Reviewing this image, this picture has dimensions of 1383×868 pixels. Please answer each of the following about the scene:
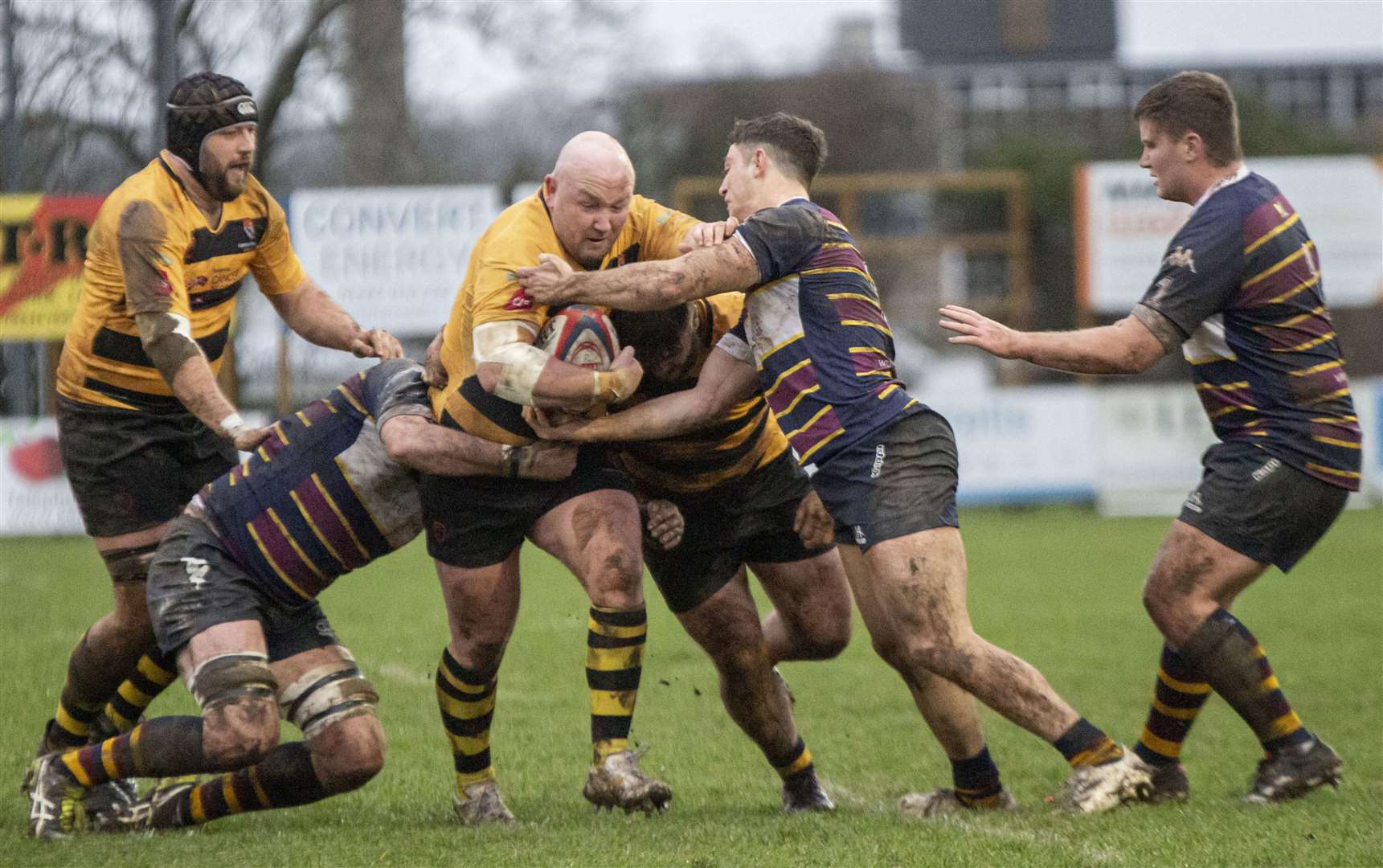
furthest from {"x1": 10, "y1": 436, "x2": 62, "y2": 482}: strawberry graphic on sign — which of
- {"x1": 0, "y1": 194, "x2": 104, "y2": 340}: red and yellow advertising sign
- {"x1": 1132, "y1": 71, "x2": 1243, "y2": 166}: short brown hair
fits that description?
{"x1": 1132, "y1": 71, "x2": 1243, "y2": 166}: short brown hair

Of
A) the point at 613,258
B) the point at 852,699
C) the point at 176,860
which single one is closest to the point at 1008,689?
the point at 613,258

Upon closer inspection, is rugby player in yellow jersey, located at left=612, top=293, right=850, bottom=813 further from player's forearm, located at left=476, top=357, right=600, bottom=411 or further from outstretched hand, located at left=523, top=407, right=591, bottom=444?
player's forearm, located at left=476, top=357, right=600, bottom=411

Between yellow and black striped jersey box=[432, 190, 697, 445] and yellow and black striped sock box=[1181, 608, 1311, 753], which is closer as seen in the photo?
yellow and black striped jersey box=[432, 190, 697, 445]

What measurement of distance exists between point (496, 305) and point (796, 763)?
1928mm

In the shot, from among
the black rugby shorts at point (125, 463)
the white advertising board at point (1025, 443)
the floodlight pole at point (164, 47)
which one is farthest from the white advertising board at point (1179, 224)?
the black rugby shorts at point (125, 463)

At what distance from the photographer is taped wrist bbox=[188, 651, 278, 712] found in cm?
475

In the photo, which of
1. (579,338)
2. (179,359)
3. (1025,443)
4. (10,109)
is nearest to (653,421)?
(579,338)

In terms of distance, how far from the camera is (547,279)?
193 inches

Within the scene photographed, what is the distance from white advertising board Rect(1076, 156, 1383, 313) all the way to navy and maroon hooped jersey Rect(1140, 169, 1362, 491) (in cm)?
1375

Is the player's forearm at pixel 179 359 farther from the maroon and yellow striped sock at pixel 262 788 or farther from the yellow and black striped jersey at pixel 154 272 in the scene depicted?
the maroon and yellow striped sock at pixel 262 788

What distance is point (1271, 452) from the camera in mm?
5340

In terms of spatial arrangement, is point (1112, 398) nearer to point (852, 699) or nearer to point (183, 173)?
point (852, 699)

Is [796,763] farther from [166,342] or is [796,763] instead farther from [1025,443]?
[1025,443]

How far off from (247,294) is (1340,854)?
49.0 ft
